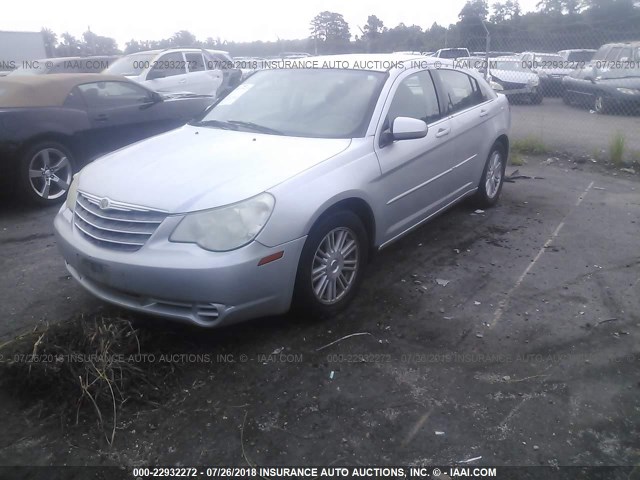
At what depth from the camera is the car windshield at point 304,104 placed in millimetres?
4211

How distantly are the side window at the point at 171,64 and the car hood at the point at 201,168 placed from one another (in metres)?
9.23

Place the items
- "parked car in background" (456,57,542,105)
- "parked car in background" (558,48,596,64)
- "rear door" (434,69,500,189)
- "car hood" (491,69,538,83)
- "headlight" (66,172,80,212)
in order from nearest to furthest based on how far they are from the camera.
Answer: "headlight" (66,172,80,212) < "rear door" (434,69,500,189) < "parked car in background" (456,57,542,105) < "car hood" (491,69,538,83) < "parked car in background" (558,48,596,64)

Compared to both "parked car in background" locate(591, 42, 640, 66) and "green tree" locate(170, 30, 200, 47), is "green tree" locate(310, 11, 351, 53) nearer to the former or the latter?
"parked car in background" locate(591, 42, 640, 66)

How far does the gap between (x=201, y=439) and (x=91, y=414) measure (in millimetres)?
626

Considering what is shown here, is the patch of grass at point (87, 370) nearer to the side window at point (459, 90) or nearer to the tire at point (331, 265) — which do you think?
the tire at point (331, 265)

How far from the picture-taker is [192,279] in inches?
122

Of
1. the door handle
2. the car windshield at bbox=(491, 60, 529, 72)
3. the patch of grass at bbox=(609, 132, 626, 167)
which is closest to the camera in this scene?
the door handle

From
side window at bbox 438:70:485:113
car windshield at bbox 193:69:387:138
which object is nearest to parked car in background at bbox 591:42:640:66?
side window at bbox 438:70:485:113

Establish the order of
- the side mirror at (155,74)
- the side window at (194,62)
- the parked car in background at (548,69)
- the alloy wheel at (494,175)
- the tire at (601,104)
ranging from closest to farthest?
the alloy wheel at (494,175)
the side mirror at (155,74)
the side window at (194,62)
the tire at (601,104)
the parked car in background at (548,69)

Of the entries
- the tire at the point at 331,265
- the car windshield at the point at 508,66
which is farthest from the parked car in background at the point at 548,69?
the tire at the point at 331,265

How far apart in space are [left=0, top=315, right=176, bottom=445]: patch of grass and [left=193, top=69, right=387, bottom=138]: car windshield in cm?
188

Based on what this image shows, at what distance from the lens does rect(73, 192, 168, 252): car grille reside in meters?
3.24

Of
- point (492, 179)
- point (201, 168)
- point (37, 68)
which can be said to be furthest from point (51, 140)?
point (37, 68)

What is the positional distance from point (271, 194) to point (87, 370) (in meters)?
1.39
